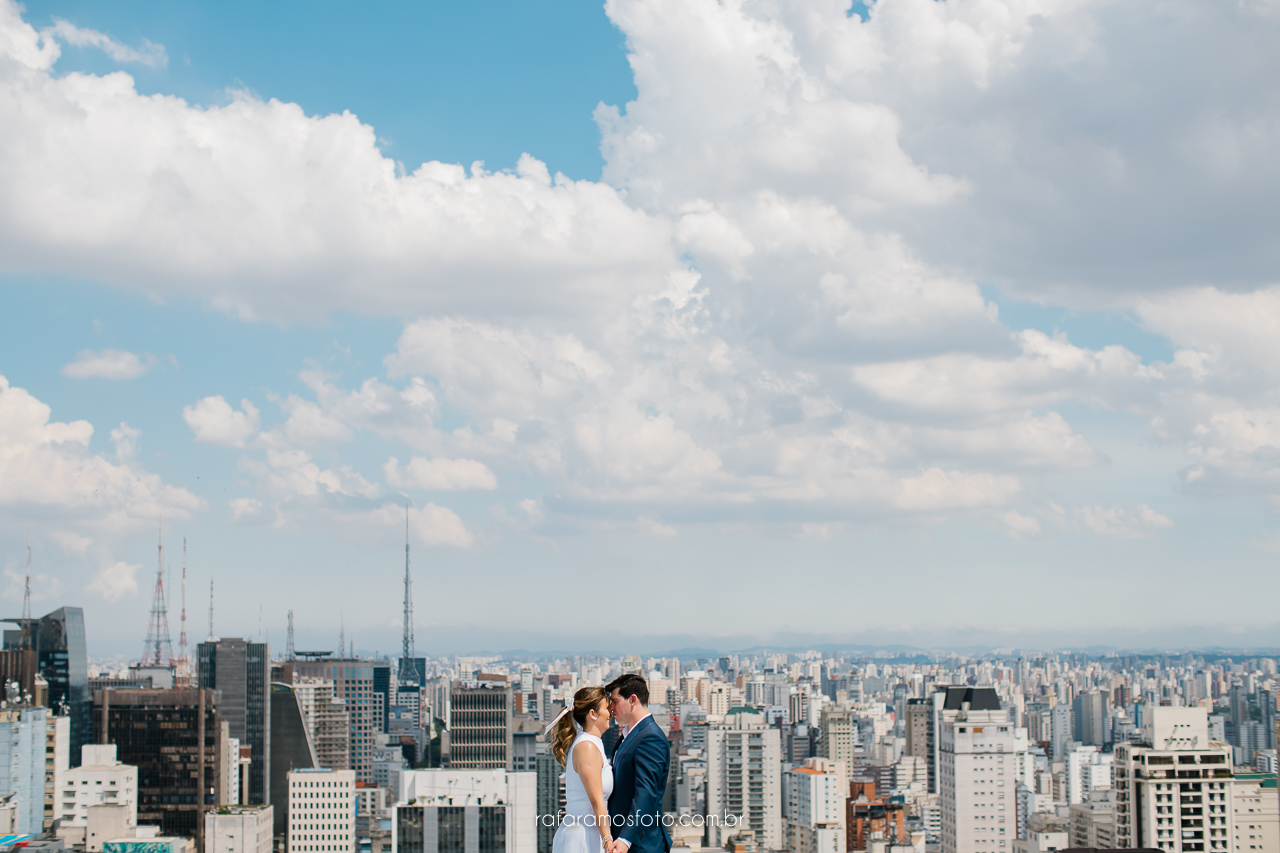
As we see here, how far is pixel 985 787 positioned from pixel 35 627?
33.3 m

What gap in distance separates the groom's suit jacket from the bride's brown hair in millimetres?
159

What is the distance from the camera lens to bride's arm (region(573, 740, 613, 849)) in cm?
389

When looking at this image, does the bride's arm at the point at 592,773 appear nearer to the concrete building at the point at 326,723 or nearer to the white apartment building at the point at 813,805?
the white apartment building at the point at 813,805

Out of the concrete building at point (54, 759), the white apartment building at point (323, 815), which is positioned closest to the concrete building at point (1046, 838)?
the white apartment building at point (323, 815)

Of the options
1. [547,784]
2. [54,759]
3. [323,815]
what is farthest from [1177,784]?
[54,759]

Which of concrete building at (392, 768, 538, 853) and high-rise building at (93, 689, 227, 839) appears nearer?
concrete building at (392, 768, 538, 853)

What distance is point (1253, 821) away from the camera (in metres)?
20.4

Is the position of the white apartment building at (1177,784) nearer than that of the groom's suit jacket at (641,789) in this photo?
No

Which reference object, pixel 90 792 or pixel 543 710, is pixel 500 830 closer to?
pixel 90 792

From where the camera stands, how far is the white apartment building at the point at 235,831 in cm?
2831

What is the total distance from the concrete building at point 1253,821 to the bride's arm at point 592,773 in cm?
2001

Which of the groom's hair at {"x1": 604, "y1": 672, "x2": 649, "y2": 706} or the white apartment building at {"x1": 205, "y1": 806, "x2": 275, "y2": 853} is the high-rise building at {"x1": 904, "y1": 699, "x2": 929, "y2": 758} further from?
the groom's hair at {"x1": 604, "y1": 672, "x2": 649, "y2": 706}

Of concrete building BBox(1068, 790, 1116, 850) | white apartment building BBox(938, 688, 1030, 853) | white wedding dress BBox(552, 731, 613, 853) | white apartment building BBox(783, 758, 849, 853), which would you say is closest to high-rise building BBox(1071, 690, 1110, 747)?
white apartment building BBox(783, 758, 849, 853)

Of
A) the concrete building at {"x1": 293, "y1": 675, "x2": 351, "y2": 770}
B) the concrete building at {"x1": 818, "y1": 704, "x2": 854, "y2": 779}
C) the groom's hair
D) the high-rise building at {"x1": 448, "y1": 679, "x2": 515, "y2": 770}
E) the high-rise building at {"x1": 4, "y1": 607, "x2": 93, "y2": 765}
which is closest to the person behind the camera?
the groom's hair
